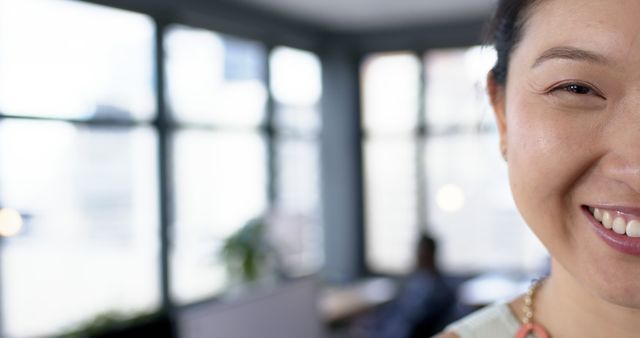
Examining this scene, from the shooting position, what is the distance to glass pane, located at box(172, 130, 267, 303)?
16.5 ft

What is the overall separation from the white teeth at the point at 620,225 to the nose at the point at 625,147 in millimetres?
33

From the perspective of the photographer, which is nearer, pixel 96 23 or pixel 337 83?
pixel 96 23

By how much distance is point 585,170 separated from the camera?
65 centimetres

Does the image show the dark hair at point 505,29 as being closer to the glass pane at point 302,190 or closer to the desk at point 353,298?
the desk at point 353,298

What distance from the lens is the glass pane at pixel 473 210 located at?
6293mm

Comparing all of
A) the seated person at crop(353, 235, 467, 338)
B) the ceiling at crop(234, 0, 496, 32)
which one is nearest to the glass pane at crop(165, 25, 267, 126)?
the ceiling at crop(234, 0, 496, 32)

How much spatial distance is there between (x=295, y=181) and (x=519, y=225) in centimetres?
209

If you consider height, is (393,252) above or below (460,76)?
below

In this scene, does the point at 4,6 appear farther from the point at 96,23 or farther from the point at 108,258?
the point at 108,258

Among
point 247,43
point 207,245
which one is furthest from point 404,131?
point 207,245

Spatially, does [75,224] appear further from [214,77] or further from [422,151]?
[422,151]

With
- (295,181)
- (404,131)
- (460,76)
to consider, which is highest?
(460,76)

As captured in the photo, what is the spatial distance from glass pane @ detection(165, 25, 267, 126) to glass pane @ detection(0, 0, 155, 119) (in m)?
0.27

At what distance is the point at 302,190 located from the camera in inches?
261
